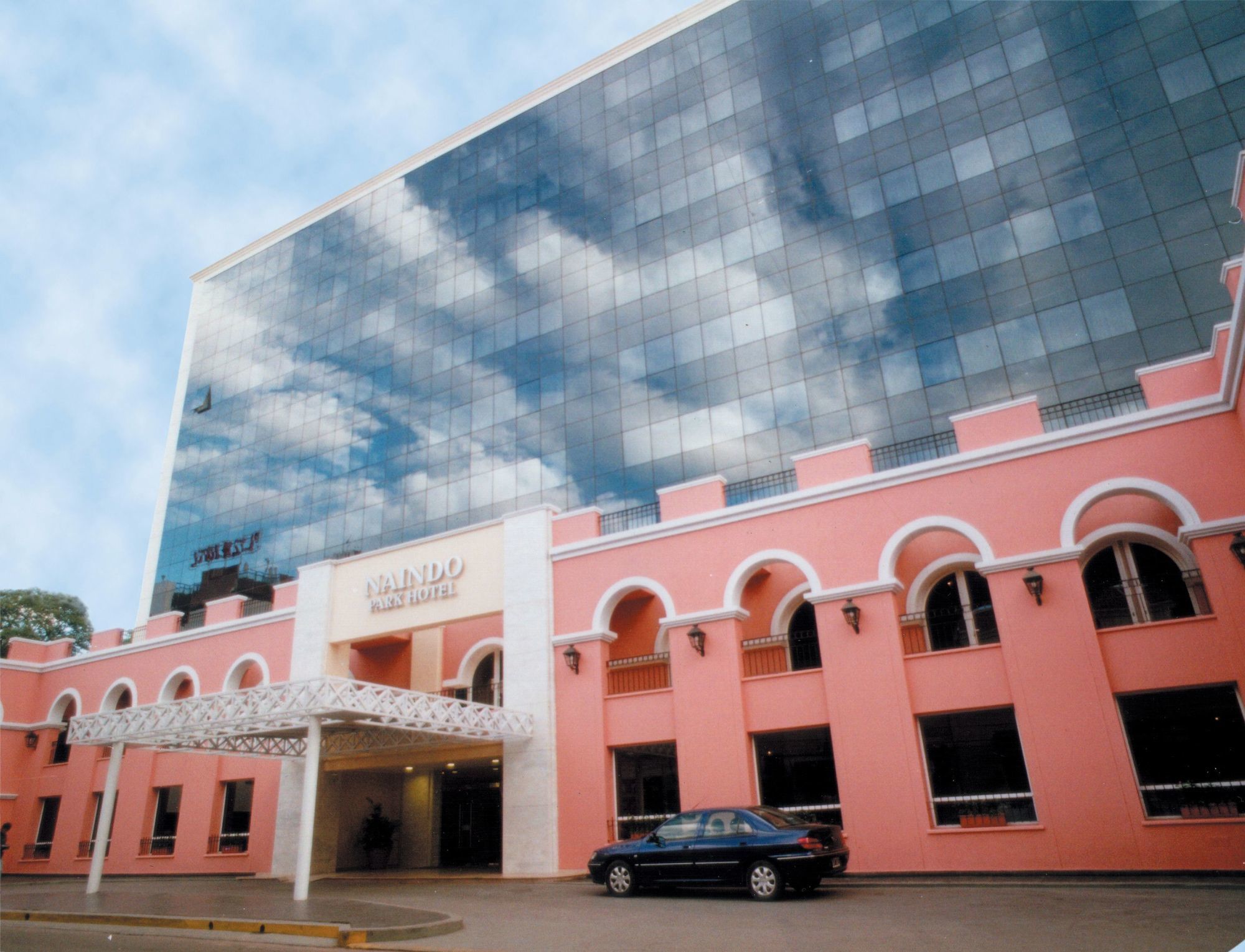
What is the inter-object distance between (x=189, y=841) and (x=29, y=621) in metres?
25.9

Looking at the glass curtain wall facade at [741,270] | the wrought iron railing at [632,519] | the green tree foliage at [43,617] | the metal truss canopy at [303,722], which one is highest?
the glass curtain wall facade at [741,270]

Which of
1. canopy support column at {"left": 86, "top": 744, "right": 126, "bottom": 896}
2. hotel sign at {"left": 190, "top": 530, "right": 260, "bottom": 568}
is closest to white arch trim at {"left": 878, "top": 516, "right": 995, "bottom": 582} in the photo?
canopy support column at {"left": 86, "top": 744, "right": 126, "bottom": 896}

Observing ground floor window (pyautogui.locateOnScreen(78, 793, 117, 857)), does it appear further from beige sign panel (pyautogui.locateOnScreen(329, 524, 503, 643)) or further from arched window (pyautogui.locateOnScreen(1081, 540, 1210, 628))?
arched window (pyautogui.locateOnScreen(1081, 540, 1210, 628))

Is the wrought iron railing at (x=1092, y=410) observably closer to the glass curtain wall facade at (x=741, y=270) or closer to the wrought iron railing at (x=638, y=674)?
the glass curtain wall facade at (x=741, y=270)

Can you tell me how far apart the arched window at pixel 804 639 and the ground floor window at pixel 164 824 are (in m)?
19.0

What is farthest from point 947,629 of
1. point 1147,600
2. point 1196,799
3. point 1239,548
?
point 1239,548

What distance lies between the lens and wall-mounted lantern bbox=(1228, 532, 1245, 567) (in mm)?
12977

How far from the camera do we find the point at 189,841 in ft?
78.2

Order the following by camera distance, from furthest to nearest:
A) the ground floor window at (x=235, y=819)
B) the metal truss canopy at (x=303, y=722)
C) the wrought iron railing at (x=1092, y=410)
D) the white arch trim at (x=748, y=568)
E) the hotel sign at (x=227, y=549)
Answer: the hotel sign at (x=227, y=549) → the ground floor window at (x=235, y=819) → the wrought iron railing at (x=1092, y=410) → the white arch trim at (x=748, y=568) → the metal truss canopy at (x=303, y=722)

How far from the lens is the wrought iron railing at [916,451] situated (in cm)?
2314

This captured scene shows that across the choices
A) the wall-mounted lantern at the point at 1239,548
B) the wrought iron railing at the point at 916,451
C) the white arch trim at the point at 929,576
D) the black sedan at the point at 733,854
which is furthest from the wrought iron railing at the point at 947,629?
the wrought iron railing at the point at 916,451

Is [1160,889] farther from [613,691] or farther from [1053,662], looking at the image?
[613,691]

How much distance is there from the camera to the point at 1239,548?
13.0m

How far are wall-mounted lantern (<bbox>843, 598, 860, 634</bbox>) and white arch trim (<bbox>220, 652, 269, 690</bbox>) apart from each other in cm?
1720
